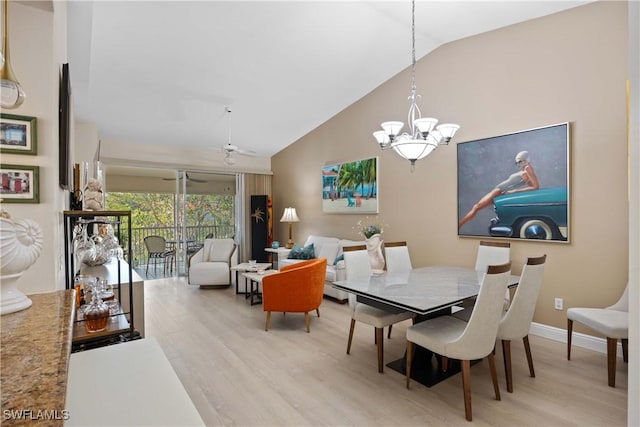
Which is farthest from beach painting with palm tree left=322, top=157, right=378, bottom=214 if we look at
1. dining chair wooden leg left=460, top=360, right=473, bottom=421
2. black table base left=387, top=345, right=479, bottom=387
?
dining chair wooden leg left=460, top=360, right=473, bottom=421

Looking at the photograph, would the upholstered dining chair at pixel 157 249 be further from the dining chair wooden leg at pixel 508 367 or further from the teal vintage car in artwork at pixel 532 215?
the dining chair wooden leg at pixel 508 367

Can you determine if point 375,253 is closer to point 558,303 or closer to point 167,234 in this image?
point 558,303

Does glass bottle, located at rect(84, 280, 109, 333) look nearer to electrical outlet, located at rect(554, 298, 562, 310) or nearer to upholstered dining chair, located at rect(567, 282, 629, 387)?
upholstered dining chair, located at rect(567, 282, 629, 387)

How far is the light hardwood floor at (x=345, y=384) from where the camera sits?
2.15m

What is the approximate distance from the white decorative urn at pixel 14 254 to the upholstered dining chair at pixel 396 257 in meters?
3.12

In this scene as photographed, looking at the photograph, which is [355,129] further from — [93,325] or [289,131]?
[93,325]

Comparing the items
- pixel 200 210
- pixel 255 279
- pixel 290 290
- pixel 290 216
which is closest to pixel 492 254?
pixel 290 290

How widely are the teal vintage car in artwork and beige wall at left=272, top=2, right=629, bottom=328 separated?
0.10m

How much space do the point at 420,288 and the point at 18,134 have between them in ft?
8.83

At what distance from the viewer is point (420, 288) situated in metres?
2.72

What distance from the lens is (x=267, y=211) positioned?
733cm

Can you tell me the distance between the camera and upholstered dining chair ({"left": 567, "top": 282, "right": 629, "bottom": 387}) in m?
2.45

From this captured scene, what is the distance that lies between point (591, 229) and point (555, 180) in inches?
22.1

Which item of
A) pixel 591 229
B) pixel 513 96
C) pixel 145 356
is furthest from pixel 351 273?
pixel 513 96
